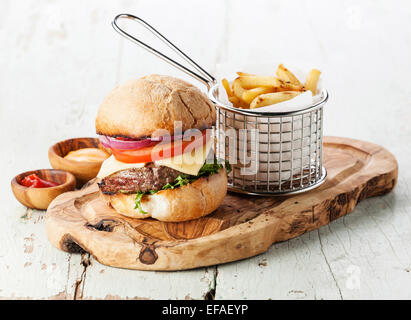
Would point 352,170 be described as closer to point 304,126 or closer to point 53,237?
point 304,126

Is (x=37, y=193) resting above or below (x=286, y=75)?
below

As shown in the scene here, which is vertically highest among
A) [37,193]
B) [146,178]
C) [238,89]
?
[238,89]

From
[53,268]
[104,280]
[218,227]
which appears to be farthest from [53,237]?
[218,227]

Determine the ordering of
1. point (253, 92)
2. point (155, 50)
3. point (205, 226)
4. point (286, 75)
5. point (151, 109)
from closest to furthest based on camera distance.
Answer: point (151, 109)
point (205, 226)
point (155, 50)
point (253, 92)
point (286, 75)

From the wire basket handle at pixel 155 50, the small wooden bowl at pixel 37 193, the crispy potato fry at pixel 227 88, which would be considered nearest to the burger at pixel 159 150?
the wire basket handle at pixel 155 50

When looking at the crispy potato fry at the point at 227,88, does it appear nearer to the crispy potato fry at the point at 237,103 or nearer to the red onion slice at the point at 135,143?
the crispy potato fry at the point at 237,103

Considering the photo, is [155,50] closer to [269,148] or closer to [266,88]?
[266,88]

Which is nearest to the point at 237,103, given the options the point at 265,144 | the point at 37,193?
the point at 265,144
